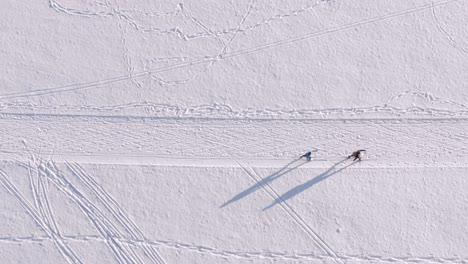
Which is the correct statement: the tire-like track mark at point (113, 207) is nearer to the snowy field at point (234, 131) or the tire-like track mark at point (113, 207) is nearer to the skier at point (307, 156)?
the snowy field at point (234, 131)

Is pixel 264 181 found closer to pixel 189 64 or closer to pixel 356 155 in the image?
pixel 356 155

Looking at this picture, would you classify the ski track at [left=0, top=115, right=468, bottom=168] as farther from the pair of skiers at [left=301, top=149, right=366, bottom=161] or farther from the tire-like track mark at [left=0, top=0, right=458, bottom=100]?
the tire-like track mark at [left=0, top=0, right=458, bottom=100]

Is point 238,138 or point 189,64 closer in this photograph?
point 238,138

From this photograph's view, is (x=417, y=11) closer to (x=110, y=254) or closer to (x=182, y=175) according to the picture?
(x=182, y=175)

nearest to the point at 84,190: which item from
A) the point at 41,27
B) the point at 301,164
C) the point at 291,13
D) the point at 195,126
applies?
the point at 195,126

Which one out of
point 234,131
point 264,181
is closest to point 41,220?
point 234,131

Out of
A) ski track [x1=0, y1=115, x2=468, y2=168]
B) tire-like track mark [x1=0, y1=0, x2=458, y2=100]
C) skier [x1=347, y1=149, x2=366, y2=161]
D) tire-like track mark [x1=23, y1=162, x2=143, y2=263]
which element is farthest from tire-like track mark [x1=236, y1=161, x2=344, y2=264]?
tire-like track mark [x1=23, y1=162, x2=143, y2=263]
